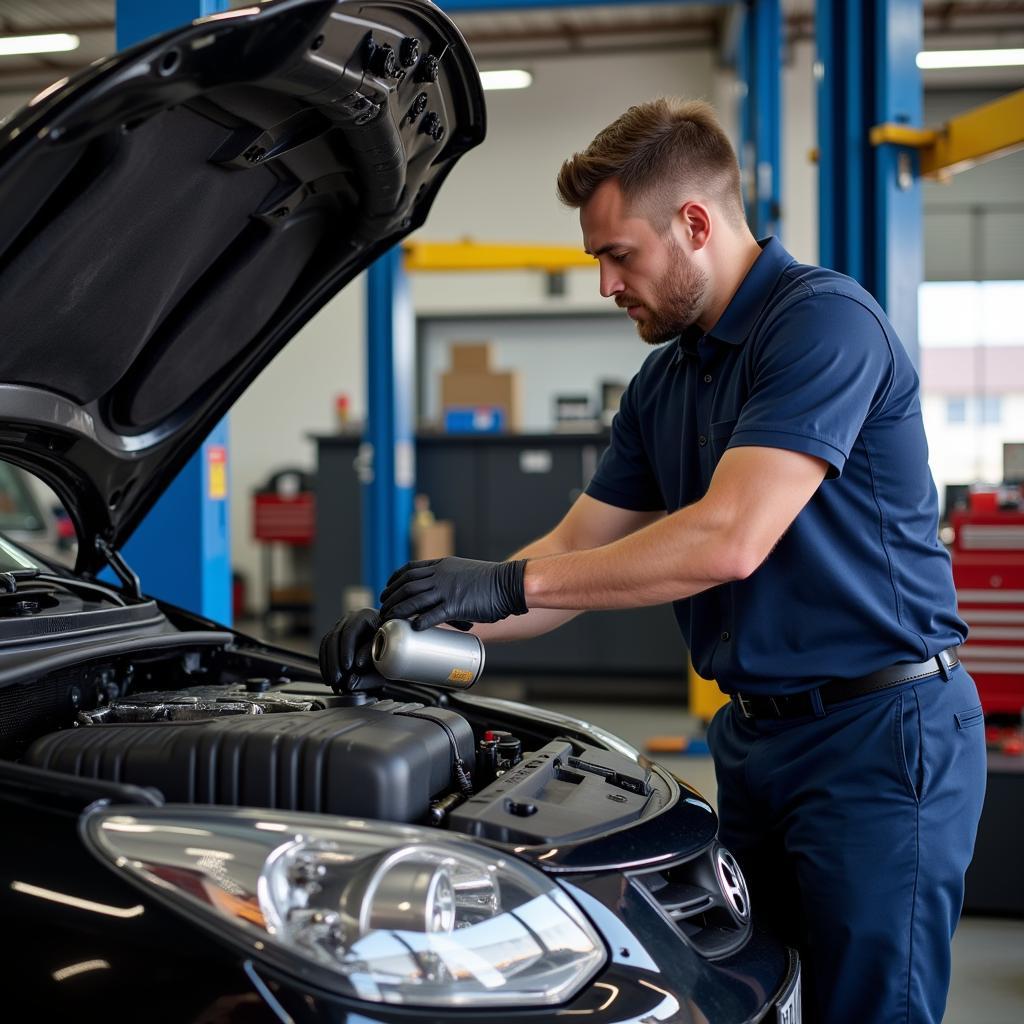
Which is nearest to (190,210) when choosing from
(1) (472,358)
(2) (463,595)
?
(2) (463,595)

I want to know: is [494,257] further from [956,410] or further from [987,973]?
[956,410]

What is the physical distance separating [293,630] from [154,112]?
8648 mm

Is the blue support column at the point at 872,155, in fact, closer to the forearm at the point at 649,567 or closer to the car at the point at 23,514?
the forearm at the point at 649,567

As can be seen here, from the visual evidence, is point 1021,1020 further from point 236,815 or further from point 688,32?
point 688,32

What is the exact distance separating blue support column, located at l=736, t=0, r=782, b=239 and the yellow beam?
118 centimetres

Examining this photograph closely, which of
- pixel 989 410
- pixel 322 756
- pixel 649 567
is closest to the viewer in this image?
pixel 322 756

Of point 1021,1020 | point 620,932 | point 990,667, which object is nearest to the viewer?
point 620,932

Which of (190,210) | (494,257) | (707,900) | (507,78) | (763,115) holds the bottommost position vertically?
(707,900)

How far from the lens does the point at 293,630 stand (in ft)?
31.2

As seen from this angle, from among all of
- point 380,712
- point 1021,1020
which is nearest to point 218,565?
point 380,712

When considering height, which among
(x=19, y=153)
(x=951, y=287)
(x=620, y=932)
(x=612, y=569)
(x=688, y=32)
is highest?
(x=688, y=32)

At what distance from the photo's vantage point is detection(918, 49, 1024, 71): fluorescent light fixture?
29.6 ft

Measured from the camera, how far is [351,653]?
152 cm

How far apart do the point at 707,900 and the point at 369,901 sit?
18.1 inches
